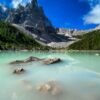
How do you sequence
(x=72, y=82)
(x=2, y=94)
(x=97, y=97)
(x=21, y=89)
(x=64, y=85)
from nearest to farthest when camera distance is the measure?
(x=97, y=97) < (x=2, y=94) < (x=21, y=89) < (x=64, y=85) < (x=72, y=82)

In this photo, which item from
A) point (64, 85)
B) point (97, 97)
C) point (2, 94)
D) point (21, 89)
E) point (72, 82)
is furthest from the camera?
point (72, 82)

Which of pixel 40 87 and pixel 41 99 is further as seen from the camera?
pixel 40 87

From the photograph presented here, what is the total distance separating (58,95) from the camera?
17.5m

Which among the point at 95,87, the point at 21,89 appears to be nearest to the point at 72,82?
the point at 95,87

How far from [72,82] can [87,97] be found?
5.95m

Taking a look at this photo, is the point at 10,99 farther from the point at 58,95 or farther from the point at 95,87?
the point at 95,87

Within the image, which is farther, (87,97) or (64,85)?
(64,85)

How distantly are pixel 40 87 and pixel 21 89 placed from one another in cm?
164

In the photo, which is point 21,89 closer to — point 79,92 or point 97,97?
point 79,92

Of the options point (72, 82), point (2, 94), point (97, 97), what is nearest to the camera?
point (97, 97)

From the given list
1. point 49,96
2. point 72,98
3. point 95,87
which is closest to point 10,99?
point 49,96

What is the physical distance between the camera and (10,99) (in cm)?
1681

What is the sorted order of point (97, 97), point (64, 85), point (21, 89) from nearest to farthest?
point (97, 97) → point (21, 89) → point (64, 85)

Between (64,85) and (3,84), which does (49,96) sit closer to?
(64,85)
